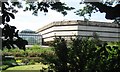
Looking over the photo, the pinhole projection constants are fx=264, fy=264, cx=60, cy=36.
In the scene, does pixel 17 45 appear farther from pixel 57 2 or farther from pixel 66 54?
pixel 66 54

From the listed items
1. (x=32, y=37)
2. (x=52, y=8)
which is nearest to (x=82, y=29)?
(x=32, y=37)

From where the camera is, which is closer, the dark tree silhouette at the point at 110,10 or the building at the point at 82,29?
the dark tree silhouette at the point at 110,10

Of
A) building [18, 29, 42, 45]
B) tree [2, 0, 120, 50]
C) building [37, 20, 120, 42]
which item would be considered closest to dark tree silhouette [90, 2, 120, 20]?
tree [2, 0, 120, 50]

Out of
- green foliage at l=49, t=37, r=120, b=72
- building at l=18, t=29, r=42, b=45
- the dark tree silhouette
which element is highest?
the dark tree silhouette

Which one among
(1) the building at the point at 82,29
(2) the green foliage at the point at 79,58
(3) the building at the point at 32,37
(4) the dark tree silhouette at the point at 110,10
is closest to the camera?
(4) the dark tree silhouette at the point at 110,10

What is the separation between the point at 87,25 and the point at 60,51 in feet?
239

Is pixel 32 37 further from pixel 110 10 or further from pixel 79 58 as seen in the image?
pixel 110 10

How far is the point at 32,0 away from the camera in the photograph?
466cm

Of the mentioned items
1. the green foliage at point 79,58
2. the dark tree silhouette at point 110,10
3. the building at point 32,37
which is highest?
the dark tree silhouette at point 110,10

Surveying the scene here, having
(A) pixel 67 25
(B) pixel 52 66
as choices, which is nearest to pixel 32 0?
(B) pixel 52 66

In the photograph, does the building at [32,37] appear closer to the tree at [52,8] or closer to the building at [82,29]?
the building at [82,29]

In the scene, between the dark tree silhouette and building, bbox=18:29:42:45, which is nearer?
the dark tree silhouette

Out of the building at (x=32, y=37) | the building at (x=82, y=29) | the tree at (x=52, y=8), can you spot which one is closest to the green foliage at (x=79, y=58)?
the tree at (x=52, y=8)

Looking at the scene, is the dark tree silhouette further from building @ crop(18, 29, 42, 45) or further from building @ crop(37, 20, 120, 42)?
building @ crop(37, 20, 120, 42)
